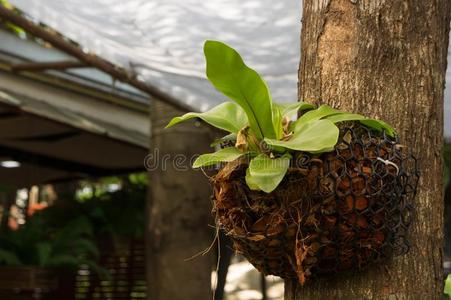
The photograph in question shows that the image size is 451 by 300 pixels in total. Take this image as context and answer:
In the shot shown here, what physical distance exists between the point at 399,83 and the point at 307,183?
35 cm

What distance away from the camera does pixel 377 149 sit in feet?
4.87

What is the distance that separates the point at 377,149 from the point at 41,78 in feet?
15.8

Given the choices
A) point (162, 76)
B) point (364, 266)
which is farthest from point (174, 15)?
point (364, 266)

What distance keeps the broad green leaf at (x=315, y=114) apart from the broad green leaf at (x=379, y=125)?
7cm

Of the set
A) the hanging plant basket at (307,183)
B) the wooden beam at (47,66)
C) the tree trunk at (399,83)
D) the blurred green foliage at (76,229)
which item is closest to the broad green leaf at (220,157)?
the hanging plant basket at (307,183)

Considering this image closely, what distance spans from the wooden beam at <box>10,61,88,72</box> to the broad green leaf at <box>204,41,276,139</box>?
3450mm

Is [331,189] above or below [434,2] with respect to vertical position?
below

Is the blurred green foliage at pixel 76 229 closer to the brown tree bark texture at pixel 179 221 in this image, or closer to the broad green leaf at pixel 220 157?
the brown tree bark texture at pixel 179 221

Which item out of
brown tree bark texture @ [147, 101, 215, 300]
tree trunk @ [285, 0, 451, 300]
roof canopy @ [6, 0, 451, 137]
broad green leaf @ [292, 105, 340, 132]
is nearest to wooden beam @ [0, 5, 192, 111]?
roof canopy @ [6, 0, 451, 137]

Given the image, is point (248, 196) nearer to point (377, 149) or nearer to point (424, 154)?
point (377, 149)

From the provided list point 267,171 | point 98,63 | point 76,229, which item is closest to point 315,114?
point 267,171

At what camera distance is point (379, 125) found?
150cm

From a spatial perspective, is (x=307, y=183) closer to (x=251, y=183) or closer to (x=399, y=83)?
(x=251, y=183)

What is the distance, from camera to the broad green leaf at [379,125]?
1493 mm
